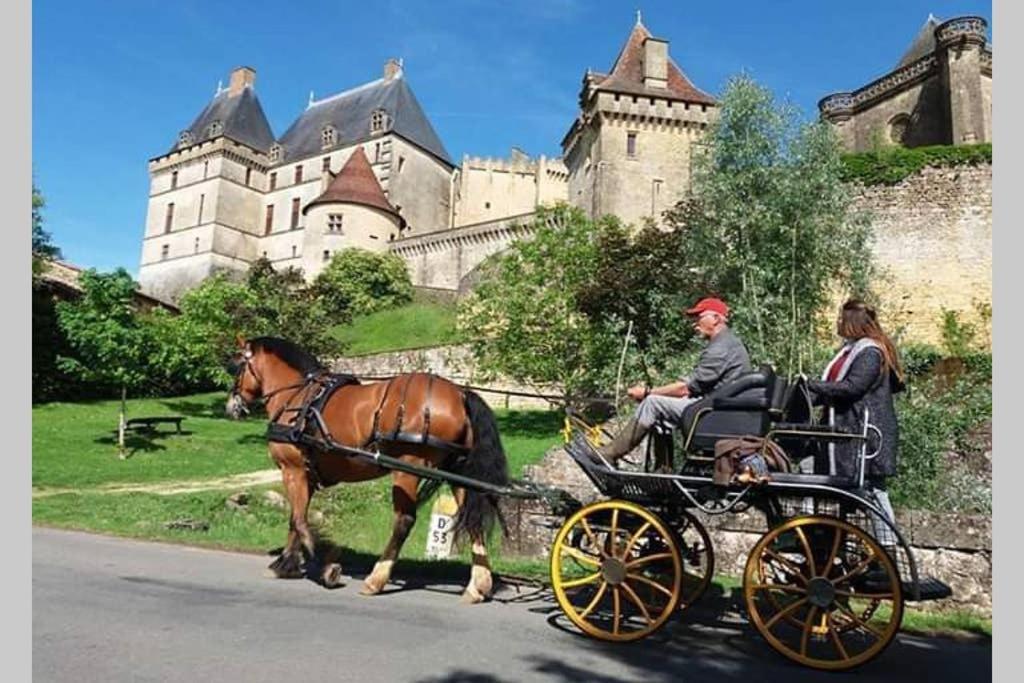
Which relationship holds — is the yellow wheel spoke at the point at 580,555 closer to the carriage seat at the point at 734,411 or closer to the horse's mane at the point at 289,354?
the carriage seat at the point at 734,411

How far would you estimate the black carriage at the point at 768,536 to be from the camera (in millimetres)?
4254

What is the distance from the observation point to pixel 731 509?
4688 millimetres

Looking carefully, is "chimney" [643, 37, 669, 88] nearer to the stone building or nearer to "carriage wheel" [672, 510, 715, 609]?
the stone building

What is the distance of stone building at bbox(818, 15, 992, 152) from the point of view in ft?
103

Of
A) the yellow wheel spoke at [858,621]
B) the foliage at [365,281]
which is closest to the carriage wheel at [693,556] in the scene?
the yellow wheel spoke at [858,621]

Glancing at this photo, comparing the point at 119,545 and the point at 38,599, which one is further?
the point at 119,545

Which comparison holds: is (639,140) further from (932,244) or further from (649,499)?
→ (649,499)

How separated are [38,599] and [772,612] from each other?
5357 mm

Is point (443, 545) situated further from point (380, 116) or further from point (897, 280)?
point (380, 116)

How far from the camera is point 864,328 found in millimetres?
4941

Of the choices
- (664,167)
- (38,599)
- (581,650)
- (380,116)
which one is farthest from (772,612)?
(380,116)

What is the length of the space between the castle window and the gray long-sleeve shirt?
35.9 metres

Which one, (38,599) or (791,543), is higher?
(791,543)

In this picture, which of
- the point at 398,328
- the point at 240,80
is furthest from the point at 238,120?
the point at 398,328
